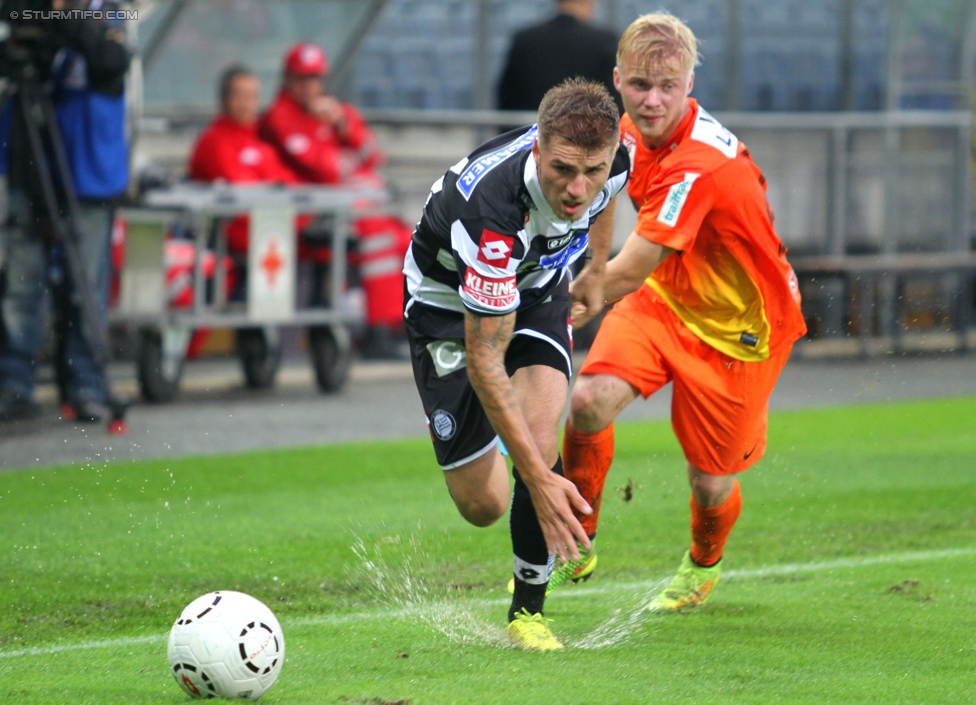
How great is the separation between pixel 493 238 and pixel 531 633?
1314 mm

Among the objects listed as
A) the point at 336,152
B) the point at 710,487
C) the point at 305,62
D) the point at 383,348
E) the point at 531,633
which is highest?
the point at 305,62

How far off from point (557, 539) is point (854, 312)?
10.1 metres

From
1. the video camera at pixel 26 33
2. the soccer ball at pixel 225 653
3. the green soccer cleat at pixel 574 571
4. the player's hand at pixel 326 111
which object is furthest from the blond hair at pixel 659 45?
the player's hand at pixel 326 111

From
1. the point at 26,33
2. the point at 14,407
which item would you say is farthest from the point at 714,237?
the point at 14,407

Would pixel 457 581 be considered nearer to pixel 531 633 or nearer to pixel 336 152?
pixel 531 633

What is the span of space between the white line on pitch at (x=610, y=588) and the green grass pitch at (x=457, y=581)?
0.02 m

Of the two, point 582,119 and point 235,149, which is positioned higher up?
point 582,119

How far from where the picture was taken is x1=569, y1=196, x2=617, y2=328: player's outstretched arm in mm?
5156

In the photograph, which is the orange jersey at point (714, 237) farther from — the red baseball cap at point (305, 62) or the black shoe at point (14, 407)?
the red baseball cap at point (305, 62)

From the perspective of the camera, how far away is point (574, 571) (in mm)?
5398

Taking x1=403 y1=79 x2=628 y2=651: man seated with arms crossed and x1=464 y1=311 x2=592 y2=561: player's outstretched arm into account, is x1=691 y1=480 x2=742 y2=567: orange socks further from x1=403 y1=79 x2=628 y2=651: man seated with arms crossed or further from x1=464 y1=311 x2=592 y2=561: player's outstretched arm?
x1=464 y1=311 x2=592 y2=561: player's outstretched arm

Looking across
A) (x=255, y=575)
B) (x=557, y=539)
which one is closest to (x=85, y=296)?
(x=255, y=575)

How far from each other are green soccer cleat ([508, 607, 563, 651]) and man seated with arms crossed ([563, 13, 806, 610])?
2.31 ft

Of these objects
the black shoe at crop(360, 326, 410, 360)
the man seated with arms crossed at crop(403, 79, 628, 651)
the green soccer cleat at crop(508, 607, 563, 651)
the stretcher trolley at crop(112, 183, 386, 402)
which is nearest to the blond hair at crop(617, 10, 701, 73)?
the man seated with arms crossed at crop(403, 79, 628, 651)
